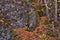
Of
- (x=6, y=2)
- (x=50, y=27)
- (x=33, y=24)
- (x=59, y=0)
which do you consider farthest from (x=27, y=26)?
(x=59, y=0)

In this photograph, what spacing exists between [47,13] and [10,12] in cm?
356

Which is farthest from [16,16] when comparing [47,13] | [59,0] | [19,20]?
[59,0]

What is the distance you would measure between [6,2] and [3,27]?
3.69m

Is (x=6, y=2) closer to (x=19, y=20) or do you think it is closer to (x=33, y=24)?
(x=19, y=20)

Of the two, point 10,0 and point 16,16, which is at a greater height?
point 10,0

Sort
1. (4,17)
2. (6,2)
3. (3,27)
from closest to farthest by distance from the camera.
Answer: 1. (3,27)
2. (4,17)
3. (6,2)

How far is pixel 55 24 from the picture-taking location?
17.7 m

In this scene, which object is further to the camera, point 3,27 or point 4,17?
point 4,17

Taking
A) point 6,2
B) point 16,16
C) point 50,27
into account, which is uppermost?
point 6,2

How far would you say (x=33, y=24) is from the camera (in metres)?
17.2

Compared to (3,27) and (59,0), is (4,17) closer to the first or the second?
(3,27)

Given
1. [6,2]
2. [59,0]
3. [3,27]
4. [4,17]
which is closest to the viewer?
[3,27]

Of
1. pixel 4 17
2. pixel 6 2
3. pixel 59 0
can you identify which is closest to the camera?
pixel 4 17

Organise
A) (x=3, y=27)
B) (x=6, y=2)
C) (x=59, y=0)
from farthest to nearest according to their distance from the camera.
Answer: (x=59, y=0), (x=6, y=2), (x=3, y=27)
